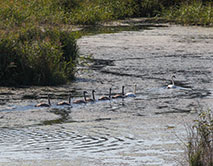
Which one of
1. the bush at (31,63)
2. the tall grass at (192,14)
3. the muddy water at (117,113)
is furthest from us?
the tall grass at (192,14)

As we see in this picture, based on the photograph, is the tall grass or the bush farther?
the tall grass

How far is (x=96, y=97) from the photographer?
12203 mm

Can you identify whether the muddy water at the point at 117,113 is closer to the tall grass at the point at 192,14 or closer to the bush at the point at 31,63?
the bush at the point at 31,63

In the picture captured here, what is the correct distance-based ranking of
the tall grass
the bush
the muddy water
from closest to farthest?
the muddy water
the bush
the tall grass

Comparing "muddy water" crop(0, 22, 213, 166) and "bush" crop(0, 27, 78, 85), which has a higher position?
"bush" crop(0, 27, 78, 85)

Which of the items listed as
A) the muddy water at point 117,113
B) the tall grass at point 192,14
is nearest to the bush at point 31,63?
the muddy water at point 117,113

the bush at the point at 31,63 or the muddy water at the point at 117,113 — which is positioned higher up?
the bush at the point at 31,63

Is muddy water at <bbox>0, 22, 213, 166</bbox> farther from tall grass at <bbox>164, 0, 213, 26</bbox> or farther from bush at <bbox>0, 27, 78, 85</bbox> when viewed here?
tall grass at <bbox>164, 0, 213, 26</bbox>

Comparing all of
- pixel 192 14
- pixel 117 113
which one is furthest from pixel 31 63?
pixel 192 14

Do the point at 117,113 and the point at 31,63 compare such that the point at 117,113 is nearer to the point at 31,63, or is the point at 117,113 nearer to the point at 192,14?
the point at 31,63

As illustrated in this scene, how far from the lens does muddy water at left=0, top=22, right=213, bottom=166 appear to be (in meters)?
7.14

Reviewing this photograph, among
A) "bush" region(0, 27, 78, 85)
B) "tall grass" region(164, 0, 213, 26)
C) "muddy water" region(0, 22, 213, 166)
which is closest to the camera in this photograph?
"muddy water" region(0, 22, 213, 166)

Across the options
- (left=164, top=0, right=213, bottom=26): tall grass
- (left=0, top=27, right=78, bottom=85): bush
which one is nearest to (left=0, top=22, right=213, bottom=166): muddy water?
(left=0, top=27, right=78, bottom=85): bush

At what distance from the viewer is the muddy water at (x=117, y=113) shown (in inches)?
281
